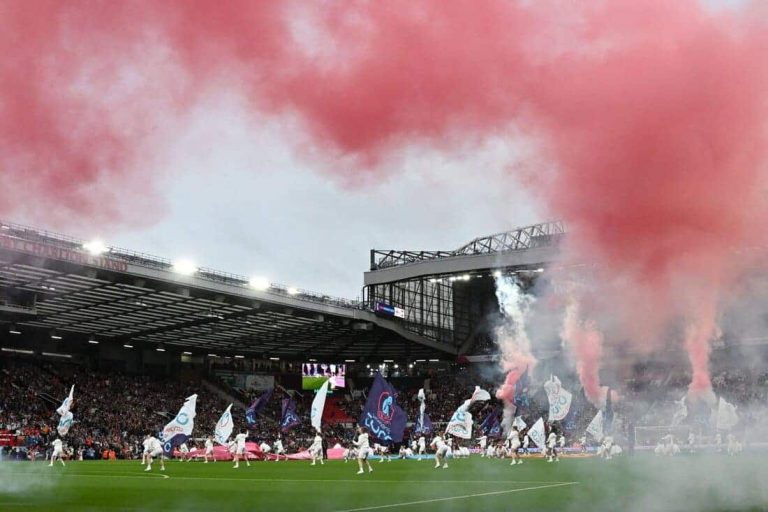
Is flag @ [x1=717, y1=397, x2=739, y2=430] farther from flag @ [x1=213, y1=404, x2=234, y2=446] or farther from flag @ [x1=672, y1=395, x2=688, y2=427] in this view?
flag @ [x1=213, y1=404, x2=234, y2=446]

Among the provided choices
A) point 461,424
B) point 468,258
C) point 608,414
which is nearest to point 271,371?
point 468,258

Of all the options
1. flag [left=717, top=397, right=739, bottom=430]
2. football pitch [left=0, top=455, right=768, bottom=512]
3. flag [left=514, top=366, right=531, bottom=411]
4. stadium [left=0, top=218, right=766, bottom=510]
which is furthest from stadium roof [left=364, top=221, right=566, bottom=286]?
football pitch [left=0, top=455, right=768, bottom=512]

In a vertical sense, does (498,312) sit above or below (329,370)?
above

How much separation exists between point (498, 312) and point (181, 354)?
1242 inches

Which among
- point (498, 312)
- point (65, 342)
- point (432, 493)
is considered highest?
point (498, 312)

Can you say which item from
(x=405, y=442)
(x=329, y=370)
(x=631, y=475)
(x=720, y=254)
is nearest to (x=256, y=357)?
(x=329, y=370)

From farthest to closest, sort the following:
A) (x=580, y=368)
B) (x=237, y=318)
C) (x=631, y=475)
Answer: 1. (x=237, y=318)
2. (x=580, y=368)
3. (x=631, y=475)

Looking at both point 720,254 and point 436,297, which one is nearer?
point 720,254

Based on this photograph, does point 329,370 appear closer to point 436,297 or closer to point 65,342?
point 436,297

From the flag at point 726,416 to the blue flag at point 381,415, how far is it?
14028 mm

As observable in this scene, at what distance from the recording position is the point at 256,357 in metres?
80.1

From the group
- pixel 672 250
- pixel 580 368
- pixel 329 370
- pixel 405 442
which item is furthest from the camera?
pixel 329 370

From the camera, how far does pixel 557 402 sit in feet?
145

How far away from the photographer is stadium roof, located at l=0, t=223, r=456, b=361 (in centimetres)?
4044
